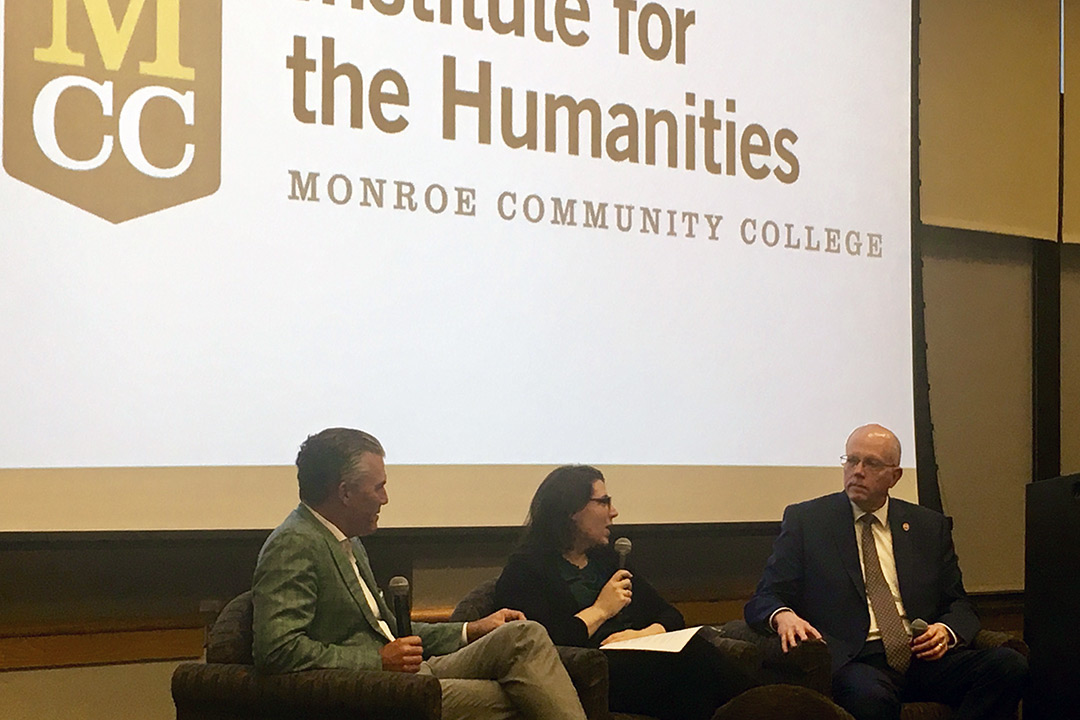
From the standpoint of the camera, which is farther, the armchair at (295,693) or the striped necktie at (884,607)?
the striped necktie at (884,607)

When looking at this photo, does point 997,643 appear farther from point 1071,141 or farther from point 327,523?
point 1071,141

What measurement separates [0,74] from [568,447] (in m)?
1.97

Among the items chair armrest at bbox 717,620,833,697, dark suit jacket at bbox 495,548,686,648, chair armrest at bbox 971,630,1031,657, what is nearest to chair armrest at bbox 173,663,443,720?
dark suit jacket at bbox 495,548,686,648

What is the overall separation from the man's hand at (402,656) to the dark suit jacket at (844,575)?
1.15 meters

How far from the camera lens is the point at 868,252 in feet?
14.8

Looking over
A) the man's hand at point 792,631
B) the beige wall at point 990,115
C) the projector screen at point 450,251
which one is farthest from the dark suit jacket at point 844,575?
the beige wall at point 990,115

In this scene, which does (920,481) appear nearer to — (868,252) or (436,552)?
(868,252)

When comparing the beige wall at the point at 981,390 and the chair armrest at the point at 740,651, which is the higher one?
the beige wall at the point at 981,390

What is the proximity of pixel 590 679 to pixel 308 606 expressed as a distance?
0.71m

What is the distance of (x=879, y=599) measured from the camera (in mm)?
3498

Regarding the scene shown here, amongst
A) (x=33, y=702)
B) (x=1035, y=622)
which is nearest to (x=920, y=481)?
(x=1035, y=622)

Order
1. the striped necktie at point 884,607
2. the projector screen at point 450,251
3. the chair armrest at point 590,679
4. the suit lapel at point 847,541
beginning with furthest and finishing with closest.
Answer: the suit lapel at point 847,541 < the striped necktie at point 884,607 < the projector screen at point 450,251 < the chair armrest at point 590,679

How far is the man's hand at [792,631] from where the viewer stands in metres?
3.22

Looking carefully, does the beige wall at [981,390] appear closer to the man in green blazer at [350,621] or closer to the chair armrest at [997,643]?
the chair armrest at [997,643]
